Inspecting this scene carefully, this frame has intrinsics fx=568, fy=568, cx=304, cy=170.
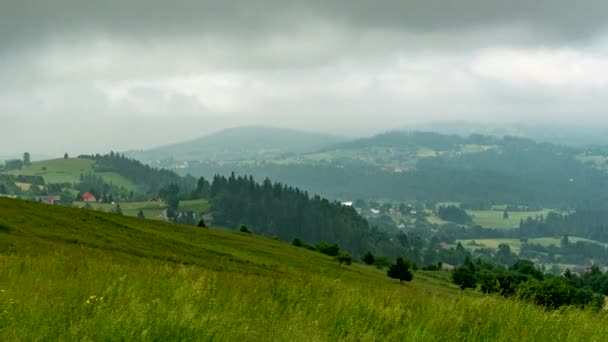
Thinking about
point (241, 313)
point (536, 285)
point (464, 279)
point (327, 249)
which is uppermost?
point (241, 313)

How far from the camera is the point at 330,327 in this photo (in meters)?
9.84

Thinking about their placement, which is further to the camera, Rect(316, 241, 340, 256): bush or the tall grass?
Rect(316, 241, 340, 256): bush

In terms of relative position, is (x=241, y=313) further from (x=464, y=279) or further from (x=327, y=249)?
(x=327, y=249)

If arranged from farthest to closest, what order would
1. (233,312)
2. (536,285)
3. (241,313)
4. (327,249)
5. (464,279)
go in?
(327,249) < (464,279) < (536,285) < (241,313) < (233,312)

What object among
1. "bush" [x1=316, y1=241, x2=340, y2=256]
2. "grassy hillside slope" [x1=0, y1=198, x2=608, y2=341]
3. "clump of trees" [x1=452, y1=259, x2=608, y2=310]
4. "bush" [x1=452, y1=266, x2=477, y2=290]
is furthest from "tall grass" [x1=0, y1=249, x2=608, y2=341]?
Result: "bush" [x1=316, y1=241, x2=340, y2=256]

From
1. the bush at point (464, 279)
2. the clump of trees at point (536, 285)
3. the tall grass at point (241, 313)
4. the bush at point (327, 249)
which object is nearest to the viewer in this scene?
the tall grass at point (241, 313)

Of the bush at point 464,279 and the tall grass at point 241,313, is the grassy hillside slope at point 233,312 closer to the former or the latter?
the tall grass at point 241,313

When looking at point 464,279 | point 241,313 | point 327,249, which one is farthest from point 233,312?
point 327,249

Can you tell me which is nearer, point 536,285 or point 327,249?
point 536,285

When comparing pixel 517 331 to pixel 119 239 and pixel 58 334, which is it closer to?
pixel 58 334

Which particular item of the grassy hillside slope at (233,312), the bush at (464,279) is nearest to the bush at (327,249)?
the bush at (464,279)

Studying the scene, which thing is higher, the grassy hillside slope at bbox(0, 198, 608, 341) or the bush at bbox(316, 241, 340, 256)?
the grassy hillside slope at bbox(0, 198, 608, 341)

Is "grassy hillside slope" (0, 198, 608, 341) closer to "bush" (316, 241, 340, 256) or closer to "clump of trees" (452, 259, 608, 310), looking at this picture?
"clump of trees" (452, 259, 608, 310)

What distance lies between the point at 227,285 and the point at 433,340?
4.76 meters
